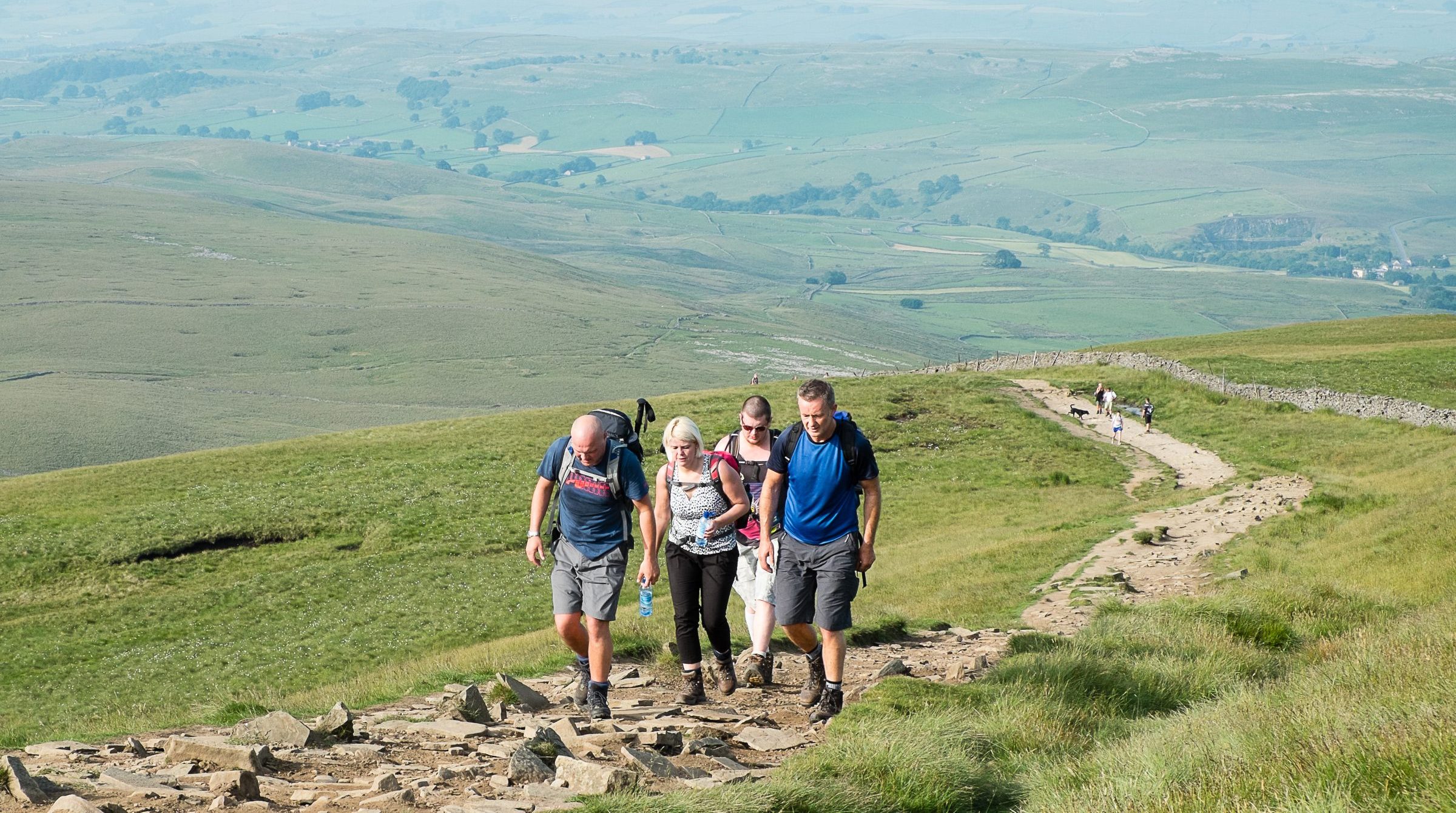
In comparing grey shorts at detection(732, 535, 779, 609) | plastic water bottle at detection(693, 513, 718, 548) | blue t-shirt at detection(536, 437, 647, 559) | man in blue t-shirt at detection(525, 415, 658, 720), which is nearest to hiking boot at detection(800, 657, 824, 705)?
grey shorts at detection(732, 535, 779, 609)

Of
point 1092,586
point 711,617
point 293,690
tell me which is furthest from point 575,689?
point 293,690

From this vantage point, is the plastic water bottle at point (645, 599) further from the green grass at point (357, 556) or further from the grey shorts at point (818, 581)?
the green grass at point (357, 556)

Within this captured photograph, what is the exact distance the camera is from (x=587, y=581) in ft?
40.5

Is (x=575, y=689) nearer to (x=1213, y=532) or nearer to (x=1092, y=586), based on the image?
(x=1092, y=586)

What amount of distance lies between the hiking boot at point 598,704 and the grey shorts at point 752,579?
2.00 m

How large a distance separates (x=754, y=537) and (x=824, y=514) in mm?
1912

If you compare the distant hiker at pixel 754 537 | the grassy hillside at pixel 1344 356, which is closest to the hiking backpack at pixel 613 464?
the distant hiker at pixel 754 537

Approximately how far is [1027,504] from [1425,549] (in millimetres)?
17143

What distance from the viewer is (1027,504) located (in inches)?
1459

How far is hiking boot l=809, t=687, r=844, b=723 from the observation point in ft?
38.3

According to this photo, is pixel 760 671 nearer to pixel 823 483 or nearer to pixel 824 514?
pixel 824 514

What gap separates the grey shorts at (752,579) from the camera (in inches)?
528

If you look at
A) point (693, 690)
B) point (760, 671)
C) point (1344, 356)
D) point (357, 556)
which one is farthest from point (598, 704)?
point (1344, 356)

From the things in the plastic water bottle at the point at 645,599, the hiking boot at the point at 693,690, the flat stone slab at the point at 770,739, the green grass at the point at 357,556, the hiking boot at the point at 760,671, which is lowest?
the green grass at the point at 357,556
